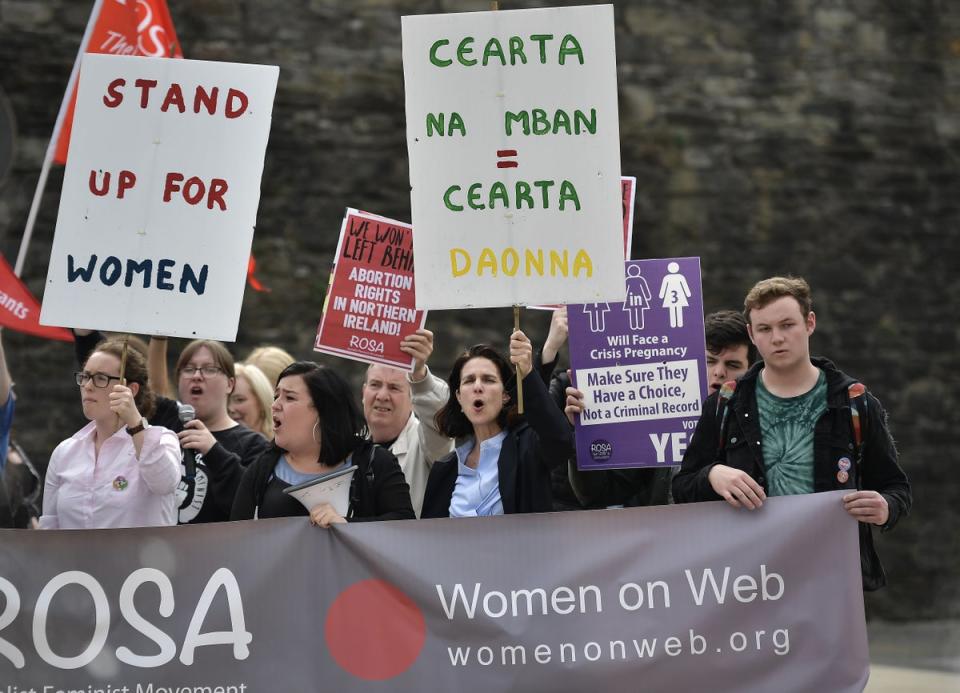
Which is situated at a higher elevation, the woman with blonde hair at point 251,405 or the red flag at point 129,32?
the red flag at point 129,32

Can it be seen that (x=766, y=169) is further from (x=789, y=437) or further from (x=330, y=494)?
(x=330, y=494)

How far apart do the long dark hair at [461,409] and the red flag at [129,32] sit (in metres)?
3.32

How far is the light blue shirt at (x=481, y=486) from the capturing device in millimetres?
4781

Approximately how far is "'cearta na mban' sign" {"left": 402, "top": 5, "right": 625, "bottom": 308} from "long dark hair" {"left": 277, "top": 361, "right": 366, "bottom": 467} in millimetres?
443

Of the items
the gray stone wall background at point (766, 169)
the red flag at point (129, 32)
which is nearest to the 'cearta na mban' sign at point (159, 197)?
the red flag at point (129, 32)

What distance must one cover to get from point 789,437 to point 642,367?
777 mm

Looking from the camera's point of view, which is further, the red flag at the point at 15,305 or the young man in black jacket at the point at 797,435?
the red flag at the point at 15,305

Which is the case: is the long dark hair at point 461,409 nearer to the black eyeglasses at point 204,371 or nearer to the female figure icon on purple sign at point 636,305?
the female figure icon on purple sign at point 636,305

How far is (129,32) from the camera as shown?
7727 mm

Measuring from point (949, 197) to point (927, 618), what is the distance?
3481 millimetres

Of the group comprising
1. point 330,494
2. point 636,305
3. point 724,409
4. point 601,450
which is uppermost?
point 636,305

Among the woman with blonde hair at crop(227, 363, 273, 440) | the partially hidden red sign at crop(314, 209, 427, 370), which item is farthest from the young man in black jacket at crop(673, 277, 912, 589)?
the woman with blonde hair at crop(227, 363, 273, 440)

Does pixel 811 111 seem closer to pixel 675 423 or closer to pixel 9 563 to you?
pixel 675 423

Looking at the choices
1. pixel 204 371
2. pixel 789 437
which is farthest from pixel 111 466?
pixel 789 437
